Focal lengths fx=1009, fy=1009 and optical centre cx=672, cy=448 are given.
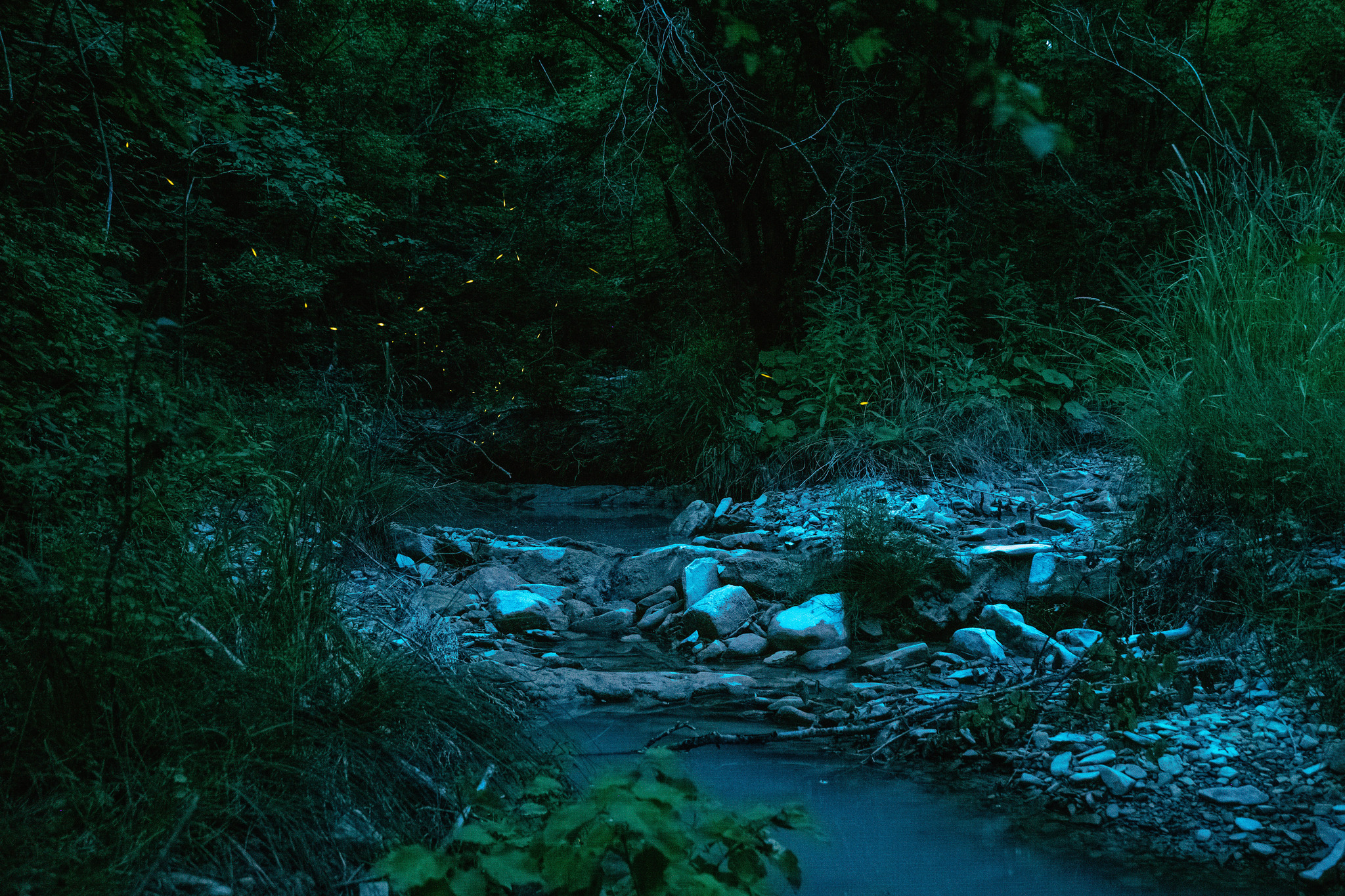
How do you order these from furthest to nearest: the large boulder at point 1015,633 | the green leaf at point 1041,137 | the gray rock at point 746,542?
1. the gray rock at point 746,542
2. the large boulder at point 1015,633
3. the green leaf at point 1041,137

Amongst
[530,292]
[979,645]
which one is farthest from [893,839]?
[530,292]

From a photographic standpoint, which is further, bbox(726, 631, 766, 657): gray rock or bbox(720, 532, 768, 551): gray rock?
bbox(720, 532, 768, 551): gray rock

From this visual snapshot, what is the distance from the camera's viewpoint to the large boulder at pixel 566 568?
537 cm

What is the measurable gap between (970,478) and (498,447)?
4668 mm

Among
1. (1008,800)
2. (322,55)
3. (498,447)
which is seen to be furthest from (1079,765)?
(322,55)

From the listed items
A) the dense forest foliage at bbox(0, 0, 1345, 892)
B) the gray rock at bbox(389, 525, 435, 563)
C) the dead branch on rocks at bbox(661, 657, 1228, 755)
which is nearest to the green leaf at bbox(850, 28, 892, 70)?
the dense forest foliage at bbox(0, 0, 1345, 892)

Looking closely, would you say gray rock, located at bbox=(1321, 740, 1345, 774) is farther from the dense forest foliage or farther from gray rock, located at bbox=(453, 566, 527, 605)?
gray rock, located at bbox=(453, 566, 527, 605)

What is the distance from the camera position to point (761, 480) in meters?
7.29

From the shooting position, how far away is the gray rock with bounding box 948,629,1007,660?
3.85 metres

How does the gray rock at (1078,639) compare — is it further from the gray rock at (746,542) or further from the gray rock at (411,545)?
the gray rock at (411,545)

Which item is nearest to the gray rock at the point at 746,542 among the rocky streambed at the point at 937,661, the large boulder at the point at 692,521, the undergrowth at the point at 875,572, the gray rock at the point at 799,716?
the rocky streambed at the point at 937,661

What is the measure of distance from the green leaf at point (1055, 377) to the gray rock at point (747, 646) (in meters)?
3.87

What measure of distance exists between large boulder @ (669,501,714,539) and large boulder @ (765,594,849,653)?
2.21m

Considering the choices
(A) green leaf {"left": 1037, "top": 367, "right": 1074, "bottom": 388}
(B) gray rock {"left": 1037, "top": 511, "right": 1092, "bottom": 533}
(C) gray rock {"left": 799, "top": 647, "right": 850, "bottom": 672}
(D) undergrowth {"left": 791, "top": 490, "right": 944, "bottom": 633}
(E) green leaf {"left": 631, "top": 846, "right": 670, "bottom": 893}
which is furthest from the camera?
(A) green leaf {"left": 1037, "top": 367, "right": 1074, "bottom": 388}
